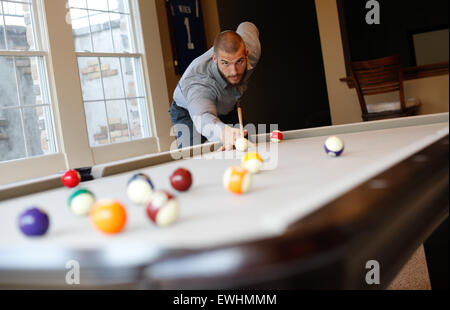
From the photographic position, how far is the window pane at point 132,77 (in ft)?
16.0

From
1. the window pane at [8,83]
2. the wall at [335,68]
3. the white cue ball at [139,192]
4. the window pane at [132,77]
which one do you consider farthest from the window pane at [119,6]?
the white cue ball at [139,192]

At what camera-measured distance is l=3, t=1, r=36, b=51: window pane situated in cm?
388

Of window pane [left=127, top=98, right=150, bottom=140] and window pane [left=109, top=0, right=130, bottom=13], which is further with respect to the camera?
window pane [left=127, top=98, right=150, bottom=140]

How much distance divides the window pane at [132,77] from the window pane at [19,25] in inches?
41.4

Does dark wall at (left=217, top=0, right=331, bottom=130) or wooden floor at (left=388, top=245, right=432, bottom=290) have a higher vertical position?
dark wall at (left=217, top=0, right=331, bottom=130)

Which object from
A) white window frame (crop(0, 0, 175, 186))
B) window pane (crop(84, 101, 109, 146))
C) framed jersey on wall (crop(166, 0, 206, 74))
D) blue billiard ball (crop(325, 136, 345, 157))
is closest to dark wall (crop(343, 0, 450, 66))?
framed jersey on wall (crop(166, 0, 206, 74))

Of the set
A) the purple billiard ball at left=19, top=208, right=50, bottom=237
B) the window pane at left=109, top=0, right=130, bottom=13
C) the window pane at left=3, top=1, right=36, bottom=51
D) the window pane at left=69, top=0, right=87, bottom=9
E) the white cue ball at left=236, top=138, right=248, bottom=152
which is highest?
the window pane at left=109, top=0, right=130, bottom=13

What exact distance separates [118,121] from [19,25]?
1283 millimetres

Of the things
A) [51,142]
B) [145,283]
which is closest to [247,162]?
[145,283]

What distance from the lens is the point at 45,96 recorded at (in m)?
4.09

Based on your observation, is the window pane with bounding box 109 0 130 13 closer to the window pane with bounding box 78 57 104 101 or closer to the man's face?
the window pane with bounding box 78 57 104 101

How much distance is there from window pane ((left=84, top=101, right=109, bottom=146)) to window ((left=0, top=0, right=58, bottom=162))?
44cm

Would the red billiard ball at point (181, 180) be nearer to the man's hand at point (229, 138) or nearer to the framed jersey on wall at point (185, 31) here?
the man's hand at point (229, 138)

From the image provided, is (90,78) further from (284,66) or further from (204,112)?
(284,66)
